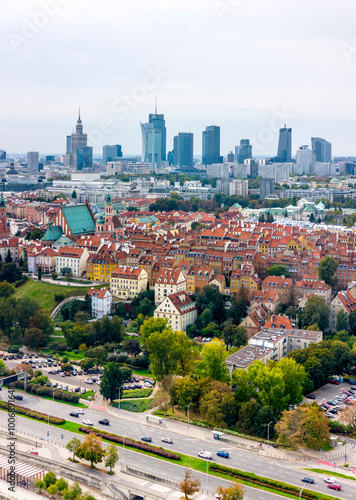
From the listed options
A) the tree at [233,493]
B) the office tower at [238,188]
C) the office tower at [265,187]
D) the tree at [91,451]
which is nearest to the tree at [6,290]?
the tree at [91,451]

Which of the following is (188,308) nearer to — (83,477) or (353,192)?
(83,477)

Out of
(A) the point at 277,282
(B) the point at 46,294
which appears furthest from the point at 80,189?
(A) the point at 277,282

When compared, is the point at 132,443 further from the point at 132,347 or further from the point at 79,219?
the point at 79,219

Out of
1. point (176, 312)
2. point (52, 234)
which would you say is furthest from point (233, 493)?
point (52, 234)

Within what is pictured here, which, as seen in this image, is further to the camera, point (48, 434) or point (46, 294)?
point (46, 294)

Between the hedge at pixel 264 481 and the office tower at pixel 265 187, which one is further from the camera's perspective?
the office tower at pixel 265 187

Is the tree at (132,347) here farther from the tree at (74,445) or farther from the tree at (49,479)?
the tree at (49,479)
